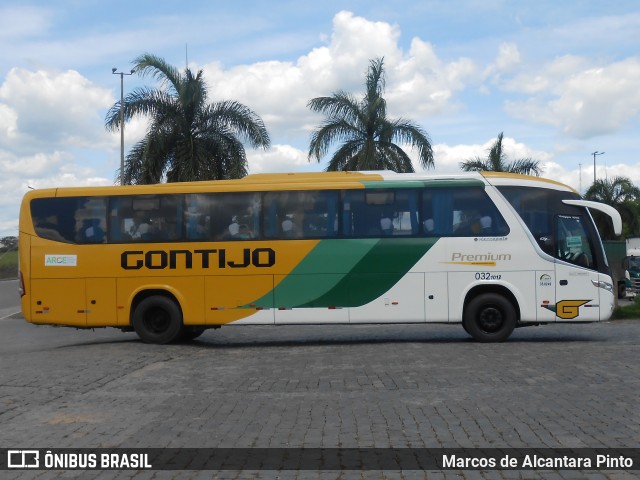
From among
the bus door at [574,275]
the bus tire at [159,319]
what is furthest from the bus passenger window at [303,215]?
the bus door at [574,275]

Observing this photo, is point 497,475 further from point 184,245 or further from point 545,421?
point 184,245

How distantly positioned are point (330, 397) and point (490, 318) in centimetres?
745

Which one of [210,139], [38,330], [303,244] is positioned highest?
[210,139]

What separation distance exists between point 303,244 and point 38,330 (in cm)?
1129

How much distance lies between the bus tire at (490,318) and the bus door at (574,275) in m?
0.90

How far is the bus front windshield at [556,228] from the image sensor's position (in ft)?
56.5

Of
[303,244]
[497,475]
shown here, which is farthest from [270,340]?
[497,475]

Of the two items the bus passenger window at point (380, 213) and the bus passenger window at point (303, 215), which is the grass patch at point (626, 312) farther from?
the bus passenger window at point (303, 215)

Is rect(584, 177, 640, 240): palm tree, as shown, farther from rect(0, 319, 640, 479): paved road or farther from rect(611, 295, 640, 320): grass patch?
rect(0, 319, 640, 479): paved road

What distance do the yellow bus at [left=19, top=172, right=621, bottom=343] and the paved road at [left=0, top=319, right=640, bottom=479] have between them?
2.38 feet

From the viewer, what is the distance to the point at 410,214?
17422 mm

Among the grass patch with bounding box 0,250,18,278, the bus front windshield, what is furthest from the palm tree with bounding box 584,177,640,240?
the grass patch with bounding box 0,250,18,278

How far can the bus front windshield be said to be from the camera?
17.2m

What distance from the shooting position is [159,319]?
59.2 feet
